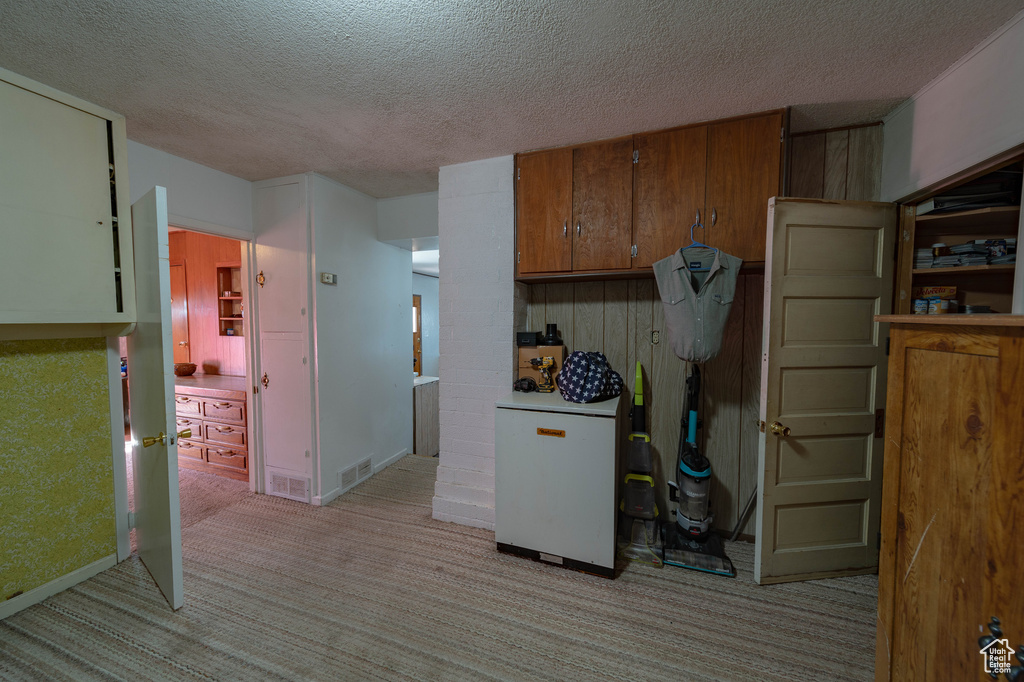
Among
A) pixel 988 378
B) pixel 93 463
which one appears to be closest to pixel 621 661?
pixel 988 378

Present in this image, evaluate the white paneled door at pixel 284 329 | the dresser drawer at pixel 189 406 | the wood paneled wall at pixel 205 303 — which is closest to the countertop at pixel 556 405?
the white paneled door at pixel 284 329

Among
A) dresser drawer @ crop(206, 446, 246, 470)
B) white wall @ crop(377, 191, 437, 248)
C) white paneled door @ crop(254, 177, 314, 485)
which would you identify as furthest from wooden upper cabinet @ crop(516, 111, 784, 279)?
dresser drawer @ crop(206, 446, 246, 470)

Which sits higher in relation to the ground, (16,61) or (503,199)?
(16,61)

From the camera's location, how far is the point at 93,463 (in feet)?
7.24

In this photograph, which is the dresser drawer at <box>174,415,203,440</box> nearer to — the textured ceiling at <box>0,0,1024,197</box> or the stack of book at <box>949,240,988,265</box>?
the textured ceiling at <box>0,0,1024,197</box>

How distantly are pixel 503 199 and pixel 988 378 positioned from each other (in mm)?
2405

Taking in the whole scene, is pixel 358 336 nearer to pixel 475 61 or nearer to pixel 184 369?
pixel 184 369

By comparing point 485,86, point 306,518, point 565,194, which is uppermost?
point 485,86

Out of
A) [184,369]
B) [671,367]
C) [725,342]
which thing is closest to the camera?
[725,342]

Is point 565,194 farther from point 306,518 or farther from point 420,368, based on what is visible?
point 420,368

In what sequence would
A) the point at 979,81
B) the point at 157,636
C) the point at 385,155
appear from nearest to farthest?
the point at 979,81
the point at 157,636
the point at 385,155

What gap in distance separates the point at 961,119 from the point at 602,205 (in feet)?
5.15

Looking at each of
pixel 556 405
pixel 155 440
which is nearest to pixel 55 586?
pixel 155 440

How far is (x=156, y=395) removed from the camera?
6.24 feet
